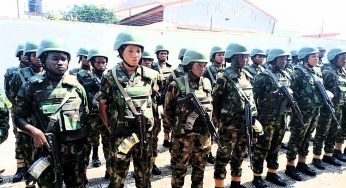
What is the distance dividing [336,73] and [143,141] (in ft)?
15.2

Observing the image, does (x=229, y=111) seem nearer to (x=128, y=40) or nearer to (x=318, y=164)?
(x=128, y=40)

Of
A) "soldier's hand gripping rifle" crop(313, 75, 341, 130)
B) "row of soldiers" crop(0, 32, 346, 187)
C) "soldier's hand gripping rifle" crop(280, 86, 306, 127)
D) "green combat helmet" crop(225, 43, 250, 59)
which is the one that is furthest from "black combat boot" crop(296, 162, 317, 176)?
"green combat helmet" crop(225, 43, 250, 59)

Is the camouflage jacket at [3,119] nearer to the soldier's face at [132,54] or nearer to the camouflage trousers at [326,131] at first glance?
the soldier's face at [132,54]

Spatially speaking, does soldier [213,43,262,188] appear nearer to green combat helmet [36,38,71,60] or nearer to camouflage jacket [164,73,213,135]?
camouflage jacket [164,73,213,135]

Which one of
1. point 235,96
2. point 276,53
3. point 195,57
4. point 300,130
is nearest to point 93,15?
point 276,53

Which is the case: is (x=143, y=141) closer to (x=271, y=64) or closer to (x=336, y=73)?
(x=271, y=64)

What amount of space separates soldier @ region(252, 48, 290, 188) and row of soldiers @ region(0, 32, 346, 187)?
16 millimetres

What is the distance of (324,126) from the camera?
5.88 meters

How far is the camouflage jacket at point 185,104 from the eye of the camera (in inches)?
145

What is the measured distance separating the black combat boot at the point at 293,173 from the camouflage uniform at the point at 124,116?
3.13m

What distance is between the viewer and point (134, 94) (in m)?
3.30

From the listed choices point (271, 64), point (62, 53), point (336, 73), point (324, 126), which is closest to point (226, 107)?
point (271, 64)

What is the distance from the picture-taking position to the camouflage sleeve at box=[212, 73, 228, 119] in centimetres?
428

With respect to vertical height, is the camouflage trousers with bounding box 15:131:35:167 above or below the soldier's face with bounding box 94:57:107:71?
below
